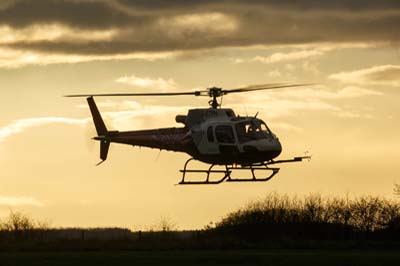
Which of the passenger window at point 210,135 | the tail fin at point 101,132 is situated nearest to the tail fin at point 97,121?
the tail fin at point 101,132

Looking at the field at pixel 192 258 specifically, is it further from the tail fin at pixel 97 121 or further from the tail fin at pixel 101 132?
the tail fin at pixel 97 121

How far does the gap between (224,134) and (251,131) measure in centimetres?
144

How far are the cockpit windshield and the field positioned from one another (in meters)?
6.09

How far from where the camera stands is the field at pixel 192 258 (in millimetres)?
58594

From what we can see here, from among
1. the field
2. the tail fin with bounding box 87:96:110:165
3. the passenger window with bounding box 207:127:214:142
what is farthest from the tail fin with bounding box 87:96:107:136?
the passenger window with bounding box 207:127:214:142

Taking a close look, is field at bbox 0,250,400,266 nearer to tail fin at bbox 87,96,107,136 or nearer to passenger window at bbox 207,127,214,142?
passenger window at bbox 207,127,214,142

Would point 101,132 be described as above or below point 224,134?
above

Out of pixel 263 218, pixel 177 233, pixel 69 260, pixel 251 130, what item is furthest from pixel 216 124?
pixel 263 218

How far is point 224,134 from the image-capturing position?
60.6m

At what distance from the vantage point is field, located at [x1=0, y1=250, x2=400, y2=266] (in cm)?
5859

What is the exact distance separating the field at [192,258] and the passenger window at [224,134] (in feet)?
19.6

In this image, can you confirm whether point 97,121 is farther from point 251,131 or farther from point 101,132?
point 251,131

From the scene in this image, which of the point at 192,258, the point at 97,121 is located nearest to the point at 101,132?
the point at 97,121

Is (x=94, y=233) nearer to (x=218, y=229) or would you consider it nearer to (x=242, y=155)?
(x=218, y=229)
